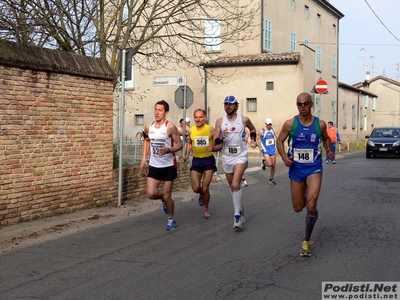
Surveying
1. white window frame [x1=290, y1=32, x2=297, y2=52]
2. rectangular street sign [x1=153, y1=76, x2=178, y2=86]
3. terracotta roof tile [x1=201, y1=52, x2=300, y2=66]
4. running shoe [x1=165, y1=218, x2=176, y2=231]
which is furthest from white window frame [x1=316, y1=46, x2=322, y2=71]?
running shoe [x1=165, y1=218, x2=176, y2=231]

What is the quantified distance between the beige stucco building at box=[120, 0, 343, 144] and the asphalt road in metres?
18.5

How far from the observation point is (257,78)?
102 feet

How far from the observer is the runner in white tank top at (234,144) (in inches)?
338

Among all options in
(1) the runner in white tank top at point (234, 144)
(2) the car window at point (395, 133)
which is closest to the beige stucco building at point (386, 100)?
(2) the car window at point (395, 133)

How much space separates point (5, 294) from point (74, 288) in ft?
2.13

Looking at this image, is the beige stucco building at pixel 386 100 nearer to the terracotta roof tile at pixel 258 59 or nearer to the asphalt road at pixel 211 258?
the terracotta roof tile at pixel 258 59

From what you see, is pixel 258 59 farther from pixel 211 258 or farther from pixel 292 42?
pixel 211 258

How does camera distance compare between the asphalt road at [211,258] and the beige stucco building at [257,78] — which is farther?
the beige stucco building at [257,78]

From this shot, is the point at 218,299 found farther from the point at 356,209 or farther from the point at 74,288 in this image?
the point at 356,209

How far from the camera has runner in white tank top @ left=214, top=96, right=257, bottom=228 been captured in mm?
8578

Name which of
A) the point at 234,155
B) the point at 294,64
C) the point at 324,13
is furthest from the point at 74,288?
the point at 324,13

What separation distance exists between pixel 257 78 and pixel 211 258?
25091mm

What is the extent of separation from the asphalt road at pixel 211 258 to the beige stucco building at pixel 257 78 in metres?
18.5

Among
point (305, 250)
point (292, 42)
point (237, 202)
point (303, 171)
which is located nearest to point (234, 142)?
point (237, 202)
